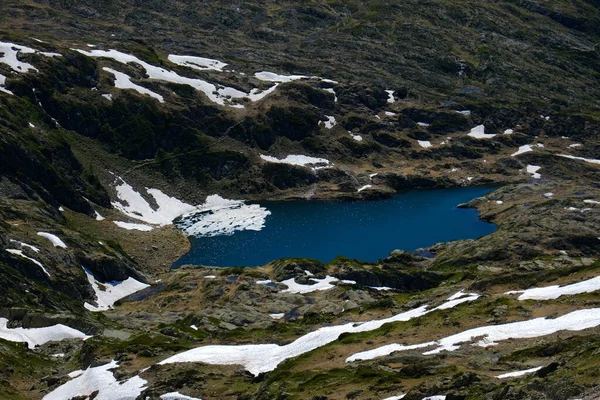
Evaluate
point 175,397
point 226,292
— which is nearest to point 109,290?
point 226,292

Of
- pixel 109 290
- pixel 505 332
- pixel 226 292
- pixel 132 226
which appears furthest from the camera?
pixel 132 226

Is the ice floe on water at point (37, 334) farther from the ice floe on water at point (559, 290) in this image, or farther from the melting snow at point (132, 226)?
the melting snow at point (132, 226)

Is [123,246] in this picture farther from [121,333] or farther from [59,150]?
[121,333]

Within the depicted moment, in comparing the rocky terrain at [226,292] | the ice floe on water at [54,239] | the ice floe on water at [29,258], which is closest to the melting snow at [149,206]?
the rocky terrain at [226,292]

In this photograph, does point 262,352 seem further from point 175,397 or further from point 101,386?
point 101,386

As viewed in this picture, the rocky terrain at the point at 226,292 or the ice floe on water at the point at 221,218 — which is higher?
the rocky terrain at the point at 226,292

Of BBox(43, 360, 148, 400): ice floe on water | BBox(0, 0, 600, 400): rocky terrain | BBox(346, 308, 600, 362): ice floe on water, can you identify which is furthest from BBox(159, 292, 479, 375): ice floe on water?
BBox(346, 308, 600, 362): ice floe on water

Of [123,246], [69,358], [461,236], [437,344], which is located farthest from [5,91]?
[437,344]
